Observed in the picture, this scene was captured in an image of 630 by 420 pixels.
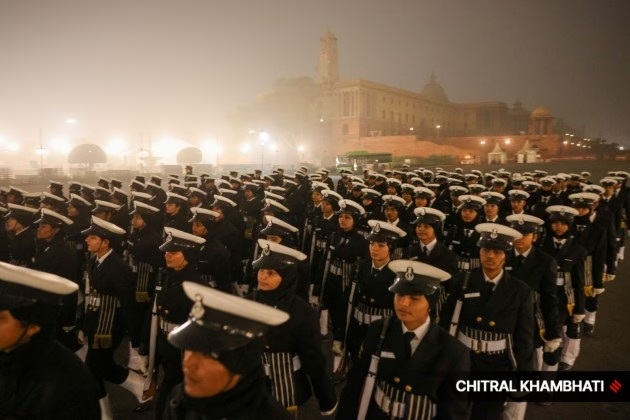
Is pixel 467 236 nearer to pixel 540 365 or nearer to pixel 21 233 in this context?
pixel 540 365

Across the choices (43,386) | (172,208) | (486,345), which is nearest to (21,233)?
(172,208)

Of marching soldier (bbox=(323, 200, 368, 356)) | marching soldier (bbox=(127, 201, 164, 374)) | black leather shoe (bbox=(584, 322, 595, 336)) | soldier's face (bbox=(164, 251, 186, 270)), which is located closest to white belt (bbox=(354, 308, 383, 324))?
marching soldier (bbox=(323, 200, 368, 356))

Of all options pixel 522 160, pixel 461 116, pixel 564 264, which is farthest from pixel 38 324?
pixel 461 116

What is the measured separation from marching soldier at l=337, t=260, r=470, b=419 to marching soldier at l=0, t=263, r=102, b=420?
5.45 feet

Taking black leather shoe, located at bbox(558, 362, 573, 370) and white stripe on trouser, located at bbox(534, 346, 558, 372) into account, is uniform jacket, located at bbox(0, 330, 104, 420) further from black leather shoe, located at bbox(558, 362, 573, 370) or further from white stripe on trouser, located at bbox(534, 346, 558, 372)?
black leather shoe, located at bbox(558, 362, 573, 370)

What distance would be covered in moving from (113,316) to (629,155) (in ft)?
169

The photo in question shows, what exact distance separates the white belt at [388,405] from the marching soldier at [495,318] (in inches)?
48.9

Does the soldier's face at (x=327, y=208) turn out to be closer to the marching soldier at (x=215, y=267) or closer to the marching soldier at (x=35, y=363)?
the marching soldier at (x=215, y=267)

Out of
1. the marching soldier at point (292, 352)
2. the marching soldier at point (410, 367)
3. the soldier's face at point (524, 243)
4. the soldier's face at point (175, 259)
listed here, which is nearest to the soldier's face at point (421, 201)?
the soldier's face at point (524, 243)

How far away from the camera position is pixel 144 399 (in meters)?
4.83

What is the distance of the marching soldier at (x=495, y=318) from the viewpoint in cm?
381

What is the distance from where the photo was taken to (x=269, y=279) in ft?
11.7

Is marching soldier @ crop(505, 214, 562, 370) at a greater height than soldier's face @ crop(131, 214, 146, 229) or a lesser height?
lesser

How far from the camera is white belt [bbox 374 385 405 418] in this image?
2.79m
